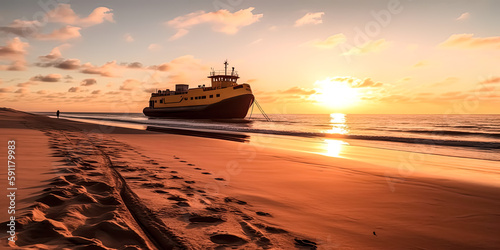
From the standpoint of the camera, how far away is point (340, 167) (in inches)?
294

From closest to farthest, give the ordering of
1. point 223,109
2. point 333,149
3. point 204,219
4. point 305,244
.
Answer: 1. point 305,244
2. point 204,219
3. point 333,149
4. point 223,109

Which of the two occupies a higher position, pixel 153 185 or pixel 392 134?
pixel 392 134

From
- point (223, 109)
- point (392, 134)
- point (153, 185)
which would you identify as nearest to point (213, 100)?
point (223, 109)

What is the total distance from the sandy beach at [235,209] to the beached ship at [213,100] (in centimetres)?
4412

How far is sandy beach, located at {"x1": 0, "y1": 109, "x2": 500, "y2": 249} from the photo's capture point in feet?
8.21

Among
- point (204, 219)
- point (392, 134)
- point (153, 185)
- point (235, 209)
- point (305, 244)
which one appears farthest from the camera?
point (392, 134)

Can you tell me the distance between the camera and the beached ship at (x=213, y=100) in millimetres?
49656

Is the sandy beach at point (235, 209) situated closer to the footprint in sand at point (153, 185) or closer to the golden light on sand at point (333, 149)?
the footprint in sand at point (153, 185)

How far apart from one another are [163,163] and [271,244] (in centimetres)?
498

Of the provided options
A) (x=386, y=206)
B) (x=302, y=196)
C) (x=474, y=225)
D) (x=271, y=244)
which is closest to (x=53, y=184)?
(x=271, y=244)

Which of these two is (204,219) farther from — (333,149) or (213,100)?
(213,100)

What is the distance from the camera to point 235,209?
3502 millimetres

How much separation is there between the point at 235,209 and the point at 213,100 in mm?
48411

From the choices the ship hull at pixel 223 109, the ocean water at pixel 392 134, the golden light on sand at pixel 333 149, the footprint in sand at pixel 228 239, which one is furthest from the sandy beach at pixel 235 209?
the ship hull at pixel 223 109
